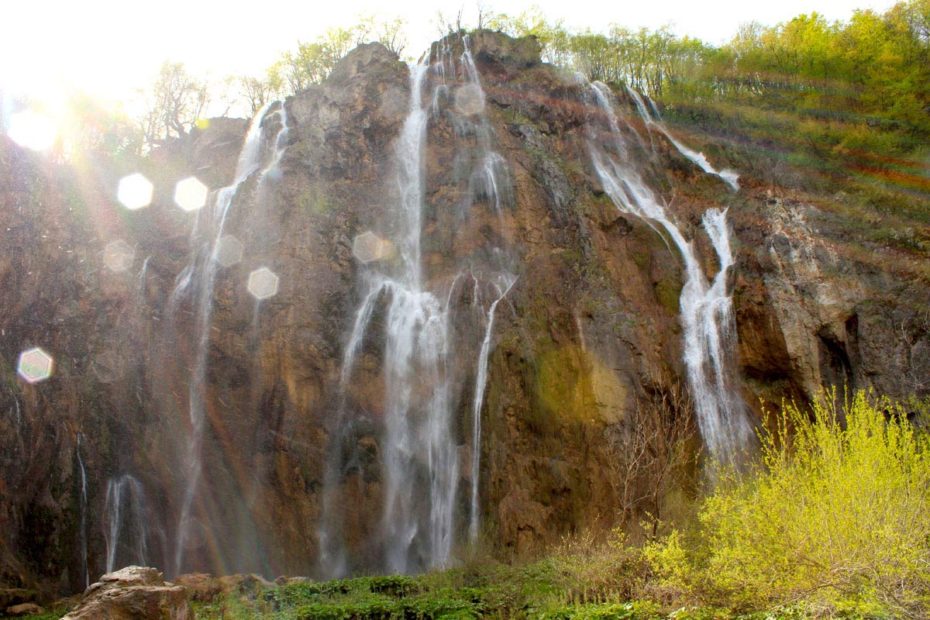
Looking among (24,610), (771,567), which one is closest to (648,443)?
(771,567)

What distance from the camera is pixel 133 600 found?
1144 centimetres

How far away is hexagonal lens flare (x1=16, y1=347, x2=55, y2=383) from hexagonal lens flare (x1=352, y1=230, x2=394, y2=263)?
12609 millimetres

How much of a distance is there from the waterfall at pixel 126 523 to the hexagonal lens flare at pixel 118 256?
916cm

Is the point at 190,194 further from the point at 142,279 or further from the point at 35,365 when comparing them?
the point at 35,365

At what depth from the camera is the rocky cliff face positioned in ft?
80.1

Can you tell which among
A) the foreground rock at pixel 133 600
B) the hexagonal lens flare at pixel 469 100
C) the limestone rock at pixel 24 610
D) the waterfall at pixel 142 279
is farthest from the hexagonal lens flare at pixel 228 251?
the foreground rock at pixel 133 600

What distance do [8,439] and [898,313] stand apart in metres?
32.0

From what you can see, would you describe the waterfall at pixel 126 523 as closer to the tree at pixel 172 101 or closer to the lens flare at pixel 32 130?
the lens flare at pixel 32 130

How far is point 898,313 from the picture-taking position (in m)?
25.9

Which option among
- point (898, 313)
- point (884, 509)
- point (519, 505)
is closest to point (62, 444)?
point (519, 505)

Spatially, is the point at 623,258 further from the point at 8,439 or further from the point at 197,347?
the point at 8,439

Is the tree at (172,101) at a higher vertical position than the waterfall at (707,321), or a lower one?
higher

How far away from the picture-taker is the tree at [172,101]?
48.6 m

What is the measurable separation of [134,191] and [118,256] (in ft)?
20.2
